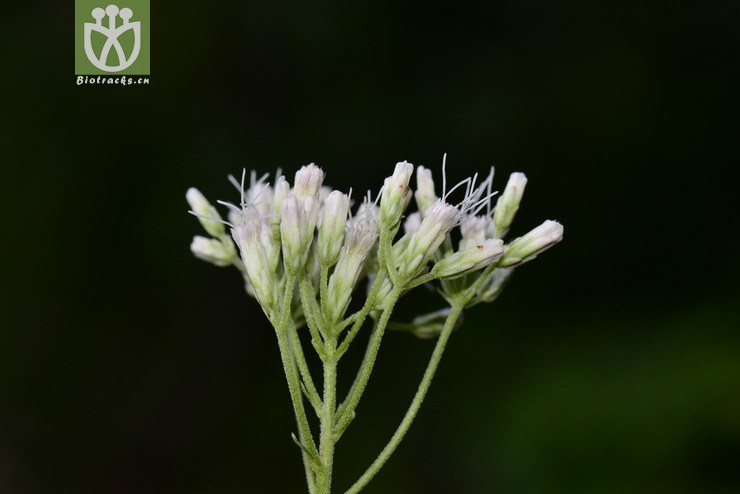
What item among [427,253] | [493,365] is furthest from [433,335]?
[493,365]

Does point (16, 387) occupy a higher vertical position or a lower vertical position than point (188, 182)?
lower

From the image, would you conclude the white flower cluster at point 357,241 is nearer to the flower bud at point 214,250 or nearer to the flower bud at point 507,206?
the flower bud at point 507,206

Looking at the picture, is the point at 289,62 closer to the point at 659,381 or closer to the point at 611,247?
the point at 611,247

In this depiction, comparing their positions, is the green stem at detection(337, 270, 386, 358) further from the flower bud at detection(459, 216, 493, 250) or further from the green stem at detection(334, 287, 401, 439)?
the flower bud at detection(459, 216, 493, 250)

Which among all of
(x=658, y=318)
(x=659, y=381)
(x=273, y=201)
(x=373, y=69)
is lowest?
(x=659, y=381)

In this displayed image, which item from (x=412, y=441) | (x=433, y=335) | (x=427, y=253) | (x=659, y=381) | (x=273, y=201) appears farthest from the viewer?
(x=412, y=441)

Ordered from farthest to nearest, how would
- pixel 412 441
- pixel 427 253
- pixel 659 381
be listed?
pixel 412 441 → pixel 659 381 → pixel 427 253

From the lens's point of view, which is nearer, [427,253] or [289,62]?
[427,253]
